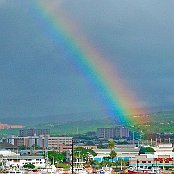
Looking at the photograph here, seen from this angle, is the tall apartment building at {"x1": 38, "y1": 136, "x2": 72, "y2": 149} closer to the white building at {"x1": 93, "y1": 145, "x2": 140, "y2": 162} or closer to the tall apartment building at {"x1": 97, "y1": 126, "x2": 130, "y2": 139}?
the white building at {"x1": 93, "y1": 145, "x2": 140, "y2": 162}

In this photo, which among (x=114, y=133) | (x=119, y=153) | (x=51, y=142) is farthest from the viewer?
(x=114, y=133)

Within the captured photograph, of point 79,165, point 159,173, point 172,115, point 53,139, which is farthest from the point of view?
point 172,115

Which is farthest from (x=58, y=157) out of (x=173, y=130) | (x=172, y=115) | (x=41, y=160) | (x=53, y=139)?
(x=172, y=115)

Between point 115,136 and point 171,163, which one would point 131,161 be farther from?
point 115,136

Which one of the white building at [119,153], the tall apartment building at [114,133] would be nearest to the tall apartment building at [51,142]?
the white building at [119,153]

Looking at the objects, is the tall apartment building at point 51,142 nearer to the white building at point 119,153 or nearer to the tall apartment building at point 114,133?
the white building at point 119,153

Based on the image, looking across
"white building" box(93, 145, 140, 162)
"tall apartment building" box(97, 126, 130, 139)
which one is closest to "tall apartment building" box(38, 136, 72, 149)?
"white building" box(93, 145, 140, 162)

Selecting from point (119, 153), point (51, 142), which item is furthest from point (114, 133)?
point (119, 153)

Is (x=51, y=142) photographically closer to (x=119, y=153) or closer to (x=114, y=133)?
(x=119, y=153)

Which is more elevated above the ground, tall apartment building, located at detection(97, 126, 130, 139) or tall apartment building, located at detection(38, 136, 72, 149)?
tall apartment building, located at detection(97, 126, 130, 139)

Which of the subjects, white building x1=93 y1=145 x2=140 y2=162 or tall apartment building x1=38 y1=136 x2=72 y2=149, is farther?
tall apartment building x1=38 y1=136 x2=72 y2=149

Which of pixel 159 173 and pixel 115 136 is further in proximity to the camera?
pixel 115 136
